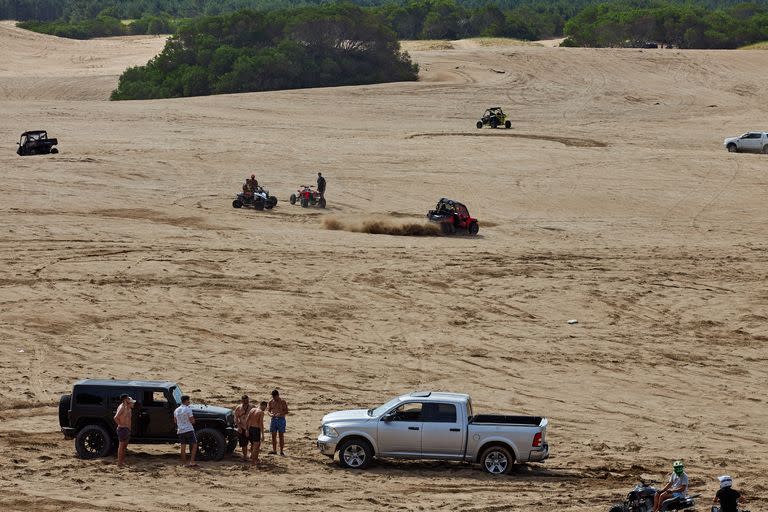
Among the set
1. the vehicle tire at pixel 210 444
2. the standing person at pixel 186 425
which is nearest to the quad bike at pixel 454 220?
the vehicle tire at pixel 210 444

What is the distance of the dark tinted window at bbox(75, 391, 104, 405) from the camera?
17781 mm

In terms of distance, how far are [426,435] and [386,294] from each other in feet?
37.5

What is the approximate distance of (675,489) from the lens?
1516 centimetres

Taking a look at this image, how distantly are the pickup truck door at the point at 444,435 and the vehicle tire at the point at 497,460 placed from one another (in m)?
0.35

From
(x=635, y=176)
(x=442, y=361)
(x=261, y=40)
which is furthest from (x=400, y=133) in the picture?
(x=442, y=361)

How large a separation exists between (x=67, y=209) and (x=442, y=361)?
672 inches

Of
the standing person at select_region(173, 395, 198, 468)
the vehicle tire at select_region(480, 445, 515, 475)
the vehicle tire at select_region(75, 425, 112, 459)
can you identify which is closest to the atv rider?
the vehicle tire at select_region(75, 425, 112, 459)

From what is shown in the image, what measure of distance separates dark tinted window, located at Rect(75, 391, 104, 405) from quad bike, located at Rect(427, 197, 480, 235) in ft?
64.0

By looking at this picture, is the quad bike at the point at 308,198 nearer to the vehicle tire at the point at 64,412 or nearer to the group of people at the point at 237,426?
the group of people at the point at 237,426

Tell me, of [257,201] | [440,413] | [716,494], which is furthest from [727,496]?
[257,201]

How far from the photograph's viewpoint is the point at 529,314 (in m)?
27.7

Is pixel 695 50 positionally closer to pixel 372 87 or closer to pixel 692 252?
pixel 372 87

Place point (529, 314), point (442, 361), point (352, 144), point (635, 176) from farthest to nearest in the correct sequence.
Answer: point (352, 144) < point (635, 176) < point (529, 314) < point (442, 361)

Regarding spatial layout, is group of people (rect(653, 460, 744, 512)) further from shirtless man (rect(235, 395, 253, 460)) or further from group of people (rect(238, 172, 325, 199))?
group of people (rect(238, 172, 325, 199))
